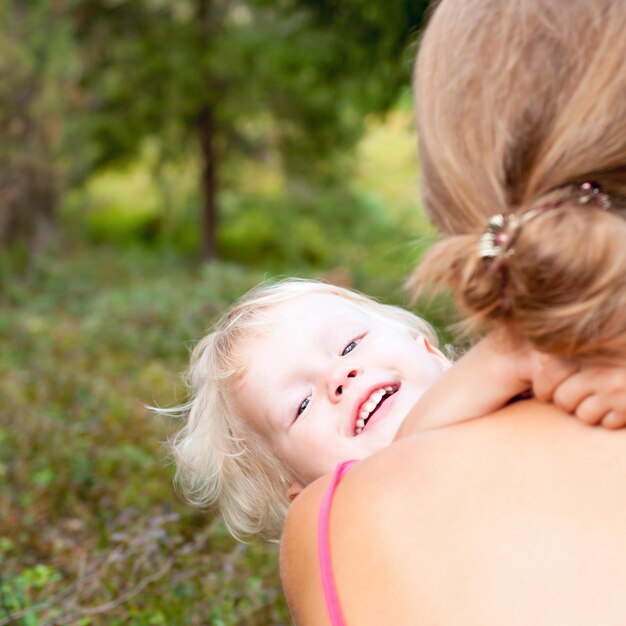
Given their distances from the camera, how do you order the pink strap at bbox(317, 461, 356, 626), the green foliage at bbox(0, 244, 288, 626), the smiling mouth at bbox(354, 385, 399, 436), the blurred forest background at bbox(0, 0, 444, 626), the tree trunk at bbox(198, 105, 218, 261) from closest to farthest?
the pink strap at bbox(317, 461, 356, 626) → the smiling mouth at bbox(354, 385, 399, 436) → the green foliage at bbox(0, 244, 288, 626) → the blurred forest background at bbox(0, 0, 444, 626) → the tree trunk at bbox(198, 105, 218, 261)

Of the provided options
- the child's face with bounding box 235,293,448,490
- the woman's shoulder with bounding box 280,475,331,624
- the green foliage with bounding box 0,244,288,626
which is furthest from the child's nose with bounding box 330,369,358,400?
the green foliage with bounding box 0,244,288,626

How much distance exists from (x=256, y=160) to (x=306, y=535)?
49.5ft

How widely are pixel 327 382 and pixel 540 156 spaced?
3.33 feet

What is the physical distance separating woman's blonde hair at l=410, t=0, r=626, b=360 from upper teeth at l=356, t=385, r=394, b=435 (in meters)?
0.78

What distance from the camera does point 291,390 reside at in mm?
2418

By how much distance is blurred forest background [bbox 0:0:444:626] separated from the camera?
11.8ft

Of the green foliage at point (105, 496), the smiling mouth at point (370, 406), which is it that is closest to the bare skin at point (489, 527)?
the smiling mouth at point (370, 406)

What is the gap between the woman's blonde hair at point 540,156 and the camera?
1.42 m

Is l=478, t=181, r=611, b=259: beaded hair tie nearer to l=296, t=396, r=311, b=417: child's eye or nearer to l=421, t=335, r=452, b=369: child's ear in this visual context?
l=296, t=396, r=311, b=417: child's eye

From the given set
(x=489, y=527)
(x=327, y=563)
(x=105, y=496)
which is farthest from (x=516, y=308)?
(x=105, y=496)

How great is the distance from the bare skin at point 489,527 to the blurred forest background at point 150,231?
1.74ft

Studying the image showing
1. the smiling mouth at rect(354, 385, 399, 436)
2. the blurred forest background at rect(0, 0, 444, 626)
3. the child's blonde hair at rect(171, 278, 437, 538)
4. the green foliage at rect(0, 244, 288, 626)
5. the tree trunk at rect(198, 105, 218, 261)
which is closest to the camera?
the smiling mouth at rect(354, 385, 399, 436)

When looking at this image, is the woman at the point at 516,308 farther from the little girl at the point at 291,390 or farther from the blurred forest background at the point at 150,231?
the little girl at the point at 291,390

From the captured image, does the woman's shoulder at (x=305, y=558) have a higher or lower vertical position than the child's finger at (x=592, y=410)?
lower
